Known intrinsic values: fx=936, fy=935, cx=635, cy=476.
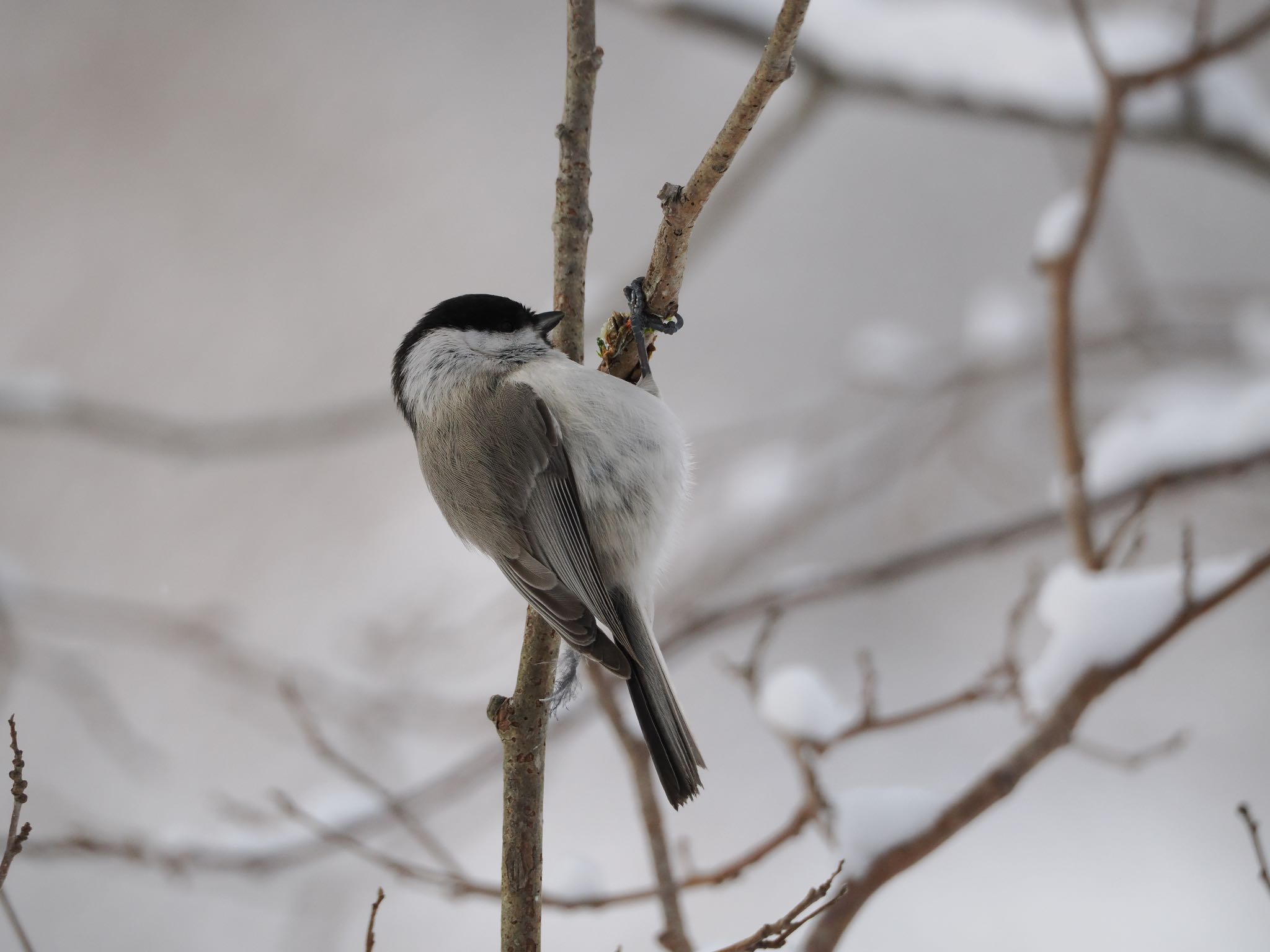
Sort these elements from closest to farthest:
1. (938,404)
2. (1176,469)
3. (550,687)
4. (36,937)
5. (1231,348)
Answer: (550,687)
(1176,469)
(36,937)
(1231,348)
(938,404)

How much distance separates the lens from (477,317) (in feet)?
4.78

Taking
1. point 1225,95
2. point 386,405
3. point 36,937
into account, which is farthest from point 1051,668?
point 36,937

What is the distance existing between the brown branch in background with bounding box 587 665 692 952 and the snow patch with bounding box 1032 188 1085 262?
931 millimetres

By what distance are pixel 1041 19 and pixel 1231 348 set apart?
1161 millimetres

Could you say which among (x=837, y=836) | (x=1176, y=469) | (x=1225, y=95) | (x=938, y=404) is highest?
(x=938, y=404)

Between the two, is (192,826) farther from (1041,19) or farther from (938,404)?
(1041,19)

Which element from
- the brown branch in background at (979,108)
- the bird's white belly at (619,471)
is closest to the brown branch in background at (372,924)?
the bird's white belly at (619,471)

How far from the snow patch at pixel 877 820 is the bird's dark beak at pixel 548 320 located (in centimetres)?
66

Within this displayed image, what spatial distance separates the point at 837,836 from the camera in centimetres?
96

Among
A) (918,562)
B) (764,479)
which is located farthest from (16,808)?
(764,479)

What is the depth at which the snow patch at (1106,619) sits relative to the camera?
1087 millimetres

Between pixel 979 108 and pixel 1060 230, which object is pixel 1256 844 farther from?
pixel 979 108

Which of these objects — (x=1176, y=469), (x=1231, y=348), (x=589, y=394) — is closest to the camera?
(x=589, y=394)

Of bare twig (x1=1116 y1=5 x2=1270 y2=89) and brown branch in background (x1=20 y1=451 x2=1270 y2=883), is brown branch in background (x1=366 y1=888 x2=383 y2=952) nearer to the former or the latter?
brown branch in background (x1=20 y1=451 x2=1270 y2=883)
